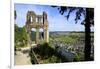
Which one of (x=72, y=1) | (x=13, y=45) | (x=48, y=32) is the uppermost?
(x=72, y=1)

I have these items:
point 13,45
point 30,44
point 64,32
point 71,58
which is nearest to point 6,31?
point 13,45

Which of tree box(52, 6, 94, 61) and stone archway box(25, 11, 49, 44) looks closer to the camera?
stone archway box(25, 11, 49, 44)

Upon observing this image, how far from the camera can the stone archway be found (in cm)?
195

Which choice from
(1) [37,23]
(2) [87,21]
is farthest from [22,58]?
(2) [87,21]

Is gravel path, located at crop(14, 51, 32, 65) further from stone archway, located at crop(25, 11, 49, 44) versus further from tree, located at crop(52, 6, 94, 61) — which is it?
tree, located at crop(52, 6, 94, 61)

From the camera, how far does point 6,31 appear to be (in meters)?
1.88

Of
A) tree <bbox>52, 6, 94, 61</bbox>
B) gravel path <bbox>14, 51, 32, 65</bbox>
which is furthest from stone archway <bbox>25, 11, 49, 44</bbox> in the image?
tree <bbox>52, 6, 94, 61</bbox>

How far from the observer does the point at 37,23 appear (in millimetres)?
1981

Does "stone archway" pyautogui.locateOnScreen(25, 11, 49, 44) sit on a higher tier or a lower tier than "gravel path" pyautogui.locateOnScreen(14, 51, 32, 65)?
higher

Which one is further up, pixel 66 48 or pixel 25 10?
pixel 25 10

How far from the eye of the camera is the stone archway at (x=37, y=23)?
6.41ft

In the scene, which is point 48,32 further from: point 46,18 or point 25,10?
point 25,10

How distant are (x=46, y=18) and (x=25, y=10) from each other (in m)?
0.23

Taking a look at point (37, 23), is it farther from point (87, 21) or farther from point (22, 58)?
point (87, 21)
